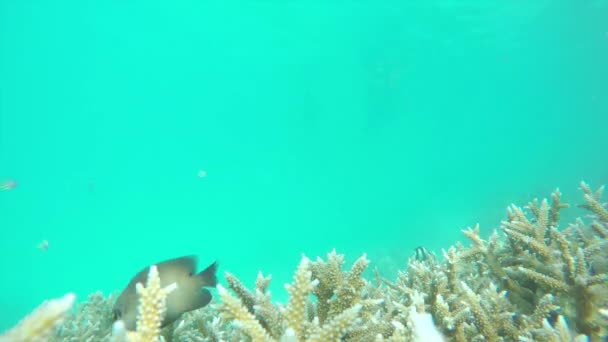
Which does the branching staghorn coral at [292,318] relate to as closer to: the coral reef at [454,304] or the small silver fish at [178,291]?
the coral reef at [454,304]

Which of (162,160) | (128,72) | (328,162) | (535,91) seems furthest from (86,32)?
(535,91)

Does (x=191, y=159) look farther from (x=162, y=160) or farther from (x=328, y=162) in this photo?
(x=328, y=162)

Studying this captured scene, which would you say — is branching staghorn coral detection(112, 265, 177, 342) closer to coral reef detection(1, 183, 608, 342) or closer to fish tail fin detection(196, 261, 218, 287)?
coral reef detection(1, 183, 608, 342)

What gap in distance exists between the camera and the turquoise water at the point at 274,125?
4549 cm

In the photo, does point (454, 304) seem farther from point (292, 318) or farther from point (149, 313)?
point (149, 313)

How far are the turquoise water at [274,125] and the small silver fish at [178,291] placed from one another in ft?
107

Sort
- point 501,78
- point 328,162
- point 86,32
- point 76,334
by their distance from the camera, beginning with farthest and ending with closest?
point 328,162 → point 86,32 → point 501,78 → point 76,334

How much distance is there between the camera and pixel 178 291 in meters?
1.97

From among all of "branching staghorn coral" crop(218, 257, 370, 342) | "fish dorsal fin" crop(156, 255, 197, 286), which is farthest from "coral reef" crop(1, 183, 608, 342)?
"fish dorsal fin" crop(156, 255, 197, 286)

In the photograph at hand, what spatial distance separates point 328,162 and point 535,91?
47.2m

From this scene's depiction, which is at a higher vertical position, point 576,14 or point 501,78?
point 501,78

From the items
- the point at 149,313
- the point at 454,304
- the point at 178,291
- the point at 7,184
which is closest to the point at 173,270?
the point at 178,291

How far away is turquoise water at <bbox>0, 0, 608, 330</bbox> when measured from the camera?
4549cm

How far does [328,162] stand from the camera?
88.6 metres
